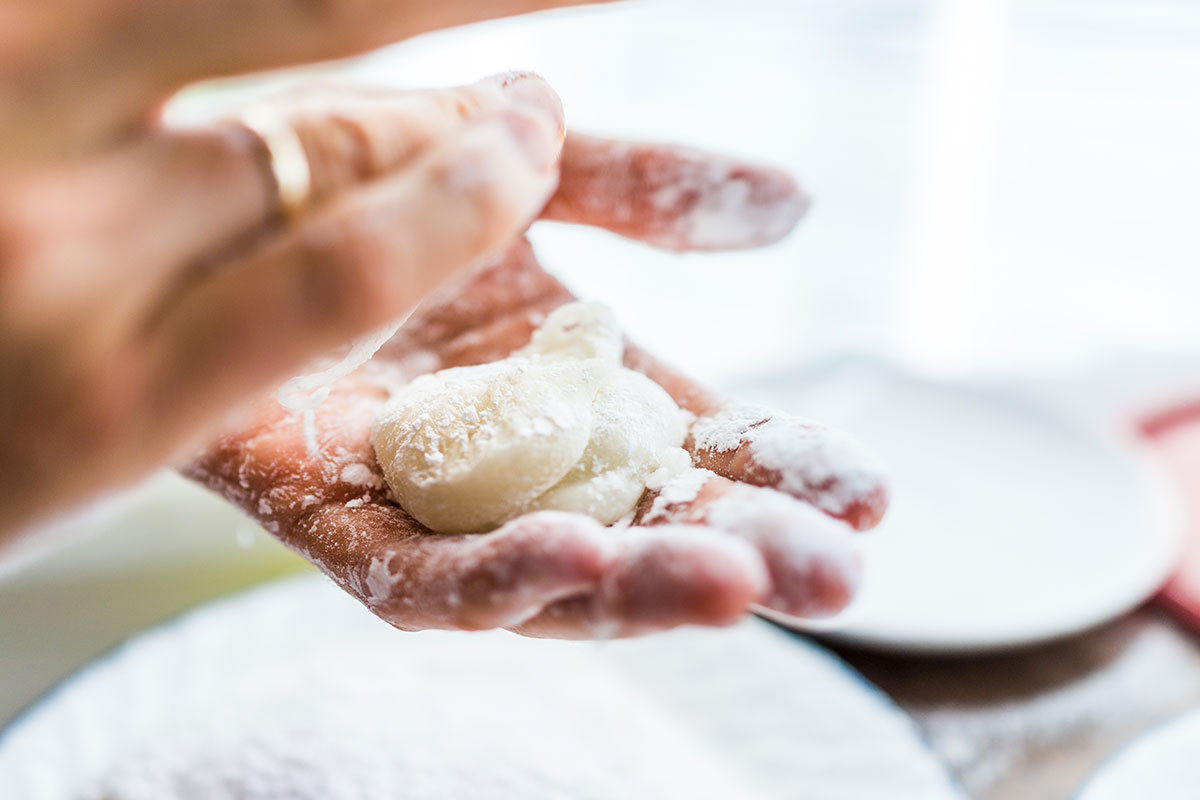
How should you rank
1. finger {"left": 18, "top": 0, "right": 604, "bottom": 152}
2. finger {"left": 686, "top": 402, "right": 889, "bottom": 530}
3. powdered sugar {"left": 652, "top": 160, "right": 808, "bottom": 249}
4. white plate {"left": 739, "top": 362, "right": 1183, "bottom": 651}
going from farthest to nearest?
white plate {"left": 739, "top": 362, "right": 1183, "bottom": 651} < powdered sugar {"left": 652, "top": 160, "right": 808, "bottom": 249} < finger {"left": 686, "top": 402, "right": 889, "bottom": 530} < finger {"left": 18, "top": 0, "right": 604, "bottom": 152}

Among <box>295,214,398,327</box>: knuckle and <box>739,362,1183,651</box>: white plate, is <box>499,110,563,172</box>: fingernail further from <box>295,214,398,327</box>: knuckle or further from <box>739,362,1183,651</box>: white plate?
<box>739,362,1183,651</box>: white plate

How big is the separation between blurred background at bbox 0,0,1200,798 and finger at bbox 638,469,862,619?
377 mm

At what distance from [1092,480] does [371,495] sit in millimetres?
812

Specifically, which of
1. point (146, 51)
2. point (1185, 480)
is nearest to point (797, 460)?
point (146, 51)

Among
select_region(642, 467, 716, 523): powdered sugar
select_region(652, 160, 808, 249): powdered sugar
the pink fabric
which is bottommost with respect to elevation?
the pink fabric

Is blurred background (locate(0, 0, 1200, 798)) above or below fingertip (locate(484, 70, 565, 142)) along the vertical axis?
below

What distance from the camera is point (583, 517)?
407mm

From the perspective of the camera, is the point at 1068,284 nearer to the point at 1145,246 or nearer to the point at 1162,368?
the point at 1145,246

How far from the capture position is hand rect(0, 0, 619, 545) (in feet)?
0.97

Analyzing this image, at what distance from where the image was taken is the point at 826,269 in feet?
6.57

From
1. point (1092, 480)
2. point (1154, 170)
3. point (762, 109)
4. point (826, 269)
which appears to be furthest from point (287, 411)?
point (1154, 170)

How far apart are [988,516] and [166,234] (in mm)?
868

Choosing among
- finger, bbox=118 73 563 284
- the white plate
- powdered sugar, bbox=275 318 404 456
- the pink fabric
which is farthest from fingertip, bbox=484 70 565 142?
the pink fabric

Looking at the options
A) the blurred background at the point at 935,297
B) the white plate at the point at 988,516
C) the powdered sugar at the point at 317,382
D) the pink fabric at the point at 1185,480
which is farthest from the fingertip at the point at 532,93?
the pink fabric at the point at 1185,480
